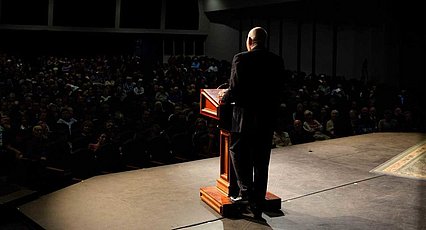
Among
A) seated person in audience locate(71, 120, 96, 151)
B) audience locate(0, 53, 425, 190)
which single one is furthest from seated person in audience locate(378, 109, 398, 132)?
seated person in audience locate(71, 120, 96, 151)

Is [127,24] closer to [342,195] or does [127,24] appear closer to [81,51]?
[81,51]

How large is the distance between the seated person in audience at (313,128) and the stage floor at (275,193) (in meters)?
1.49

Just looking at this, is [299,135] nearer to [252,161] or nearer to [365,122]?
[365,122]

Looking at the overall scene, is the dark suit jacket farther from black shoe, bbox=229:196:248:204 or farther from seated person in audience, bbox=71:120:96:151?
seated person in audience, bbox=71:120:96:151

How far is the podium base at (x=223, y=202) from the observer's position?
9.46ft

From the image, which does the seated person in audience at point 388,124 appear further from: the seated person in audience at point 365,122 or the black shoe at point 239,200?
the black shoe at point 239,200

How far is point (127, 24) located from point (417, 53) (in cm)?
982

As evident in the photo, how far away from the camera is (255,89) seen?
8.84 ft

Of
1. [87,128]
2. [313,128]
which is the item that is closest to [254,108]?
[87,128]

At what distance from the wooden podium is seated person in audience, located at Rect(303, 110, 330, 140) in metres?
3.17

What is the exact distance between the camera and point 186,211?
121 inches

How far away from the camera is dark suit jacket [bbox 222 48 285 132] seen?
268 cm

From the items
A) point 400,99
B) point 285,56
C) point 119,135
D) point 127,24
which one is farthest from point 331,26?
point 119,135

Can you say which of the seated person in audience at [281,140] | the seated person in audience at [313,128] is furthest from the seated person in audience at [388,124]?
the seated person in audience at [281,140]
